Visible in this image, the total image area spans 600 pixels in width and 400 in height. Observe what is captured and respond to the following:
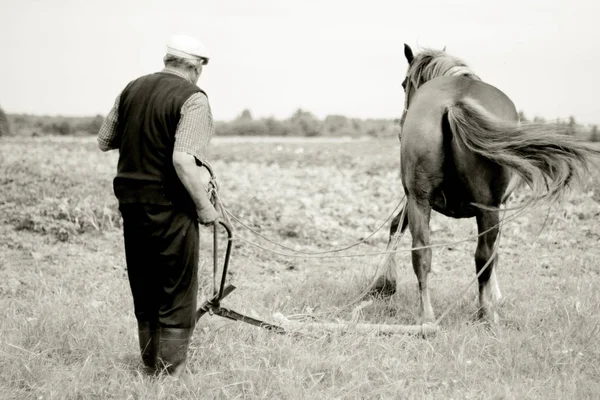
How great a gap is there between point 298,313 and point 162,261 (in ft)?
5.28

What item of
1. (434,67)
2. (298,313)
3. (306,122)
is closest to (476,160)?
(434,67)

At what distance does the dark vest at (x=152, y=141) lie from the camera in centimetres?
338

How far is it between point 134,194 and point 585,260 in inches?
212

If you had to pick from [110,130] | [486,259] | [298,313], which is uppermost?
[110,130]

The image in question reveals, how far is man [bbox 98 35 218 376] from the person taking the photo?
3.37 metres

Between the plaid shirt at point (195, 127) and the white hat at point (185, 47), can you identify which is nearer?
the plaid shirt at point (195, 127)

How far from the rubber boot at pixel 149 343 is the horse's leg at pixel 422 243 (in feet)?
6.57

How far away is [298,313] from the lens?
4.79 meters

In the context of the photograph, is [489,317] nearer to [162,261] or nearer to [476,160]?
[476,160]

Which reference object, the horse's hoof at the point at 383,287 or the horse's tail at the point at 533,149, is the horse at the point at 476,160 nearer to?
the horse's tail at the point at 533,149

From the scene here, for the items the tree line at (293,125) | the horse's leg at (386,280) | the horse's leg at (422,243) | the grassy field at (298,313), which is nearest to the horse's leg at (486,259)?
the grassy field at (298,313)

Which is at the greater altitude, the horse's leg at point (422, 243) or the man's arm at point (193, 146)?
the man's arm at point (193, 146)

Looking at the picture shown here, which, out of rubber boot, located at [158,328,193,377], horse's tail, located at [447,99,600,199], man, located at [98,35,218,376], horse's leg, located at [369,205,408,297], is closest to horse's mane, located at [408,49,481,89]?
horse's tail, located at [447,99,600,199]

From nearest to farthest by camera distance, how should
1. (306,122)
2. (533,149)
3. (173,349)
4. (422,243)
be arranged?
1. (173,349)
2. (533,149)
3. (422,243)
4. (306,122)
